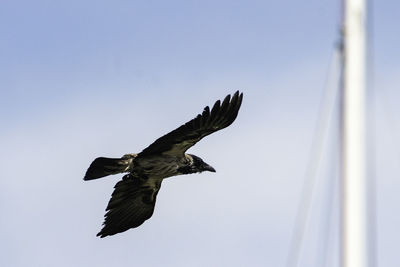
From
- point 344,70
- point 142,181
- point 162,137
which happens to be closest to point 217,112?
point 162,137

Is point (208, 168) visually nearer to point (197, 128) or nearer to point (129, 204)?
point (129, 204)

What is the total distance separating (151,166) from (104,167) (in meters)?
1.34

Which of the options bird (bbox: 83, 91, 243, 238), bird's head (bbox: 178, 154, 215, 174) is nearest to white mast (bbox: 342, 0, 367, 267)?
bird (bbox: 83, 91, 243, 238)

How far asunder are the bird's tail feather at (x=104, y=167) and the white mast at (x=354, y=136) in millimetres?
9080

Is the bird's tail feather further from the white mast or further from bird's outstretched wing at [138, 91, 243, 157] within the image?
the white mast

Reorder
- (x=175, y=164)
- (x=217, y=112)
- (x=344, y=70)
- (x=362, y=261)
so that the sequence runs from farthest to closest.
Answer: (x=175, y=164) < (x=217, y=112) < (x=344, y=70) < (x=362, y=261)

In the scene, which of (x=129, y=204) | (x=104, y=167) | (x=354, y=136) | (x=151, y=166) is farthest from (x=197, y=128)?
(x=354, y=136)

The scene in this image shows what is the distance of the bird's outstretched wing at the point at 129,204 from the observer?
1808 centimetres

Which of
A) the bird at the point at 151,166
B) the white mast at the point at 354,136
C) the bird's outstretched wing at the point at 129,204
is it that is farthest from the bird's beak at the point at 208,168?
the white mast at the point at 354,136

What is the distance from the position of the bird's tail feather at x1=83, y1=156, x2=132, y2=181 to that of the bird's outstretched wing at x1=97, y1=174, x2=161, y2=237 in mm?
1228

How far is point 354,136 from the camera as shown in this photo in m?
7.05

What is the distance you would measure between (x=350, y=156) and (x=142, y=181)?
1131 centimetres

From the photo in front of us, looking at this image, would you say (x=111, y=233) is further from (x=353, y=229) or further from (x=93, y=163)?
(x=353, y=229)

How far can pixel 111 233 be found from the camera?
59.5 ft
